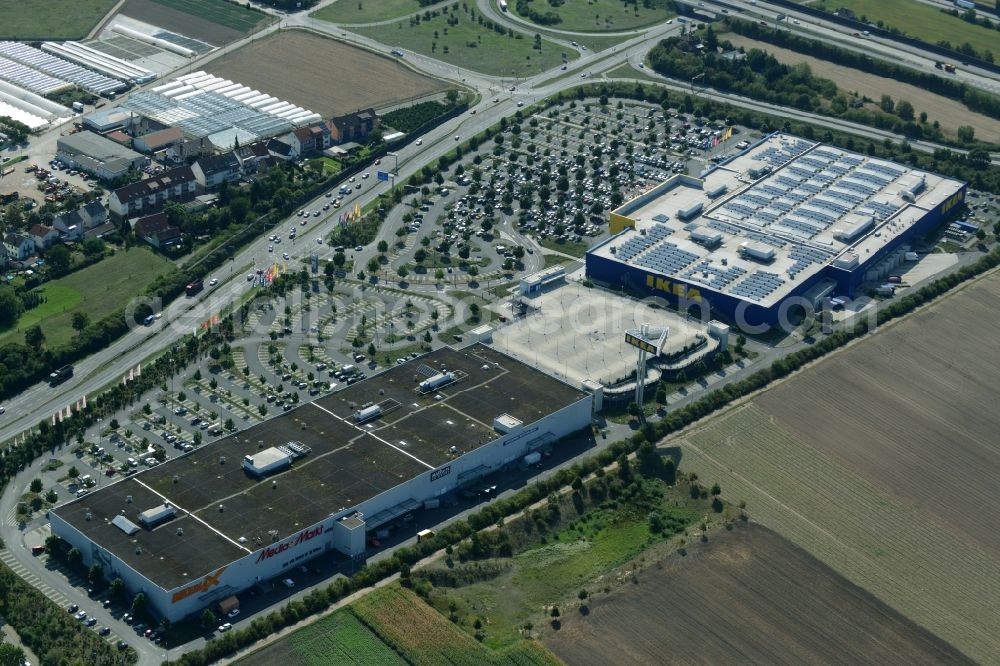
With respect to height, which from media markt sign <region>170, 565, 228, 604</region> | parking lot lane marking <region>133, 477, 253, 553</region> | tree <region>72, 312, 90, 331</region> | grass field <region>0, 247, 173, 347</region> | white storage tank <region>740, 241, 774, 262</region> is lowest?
grass field <region>0, 247, 173, 347</region>

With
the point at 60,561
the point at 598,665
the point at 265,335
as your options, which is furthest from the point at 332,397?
the point at 598,665

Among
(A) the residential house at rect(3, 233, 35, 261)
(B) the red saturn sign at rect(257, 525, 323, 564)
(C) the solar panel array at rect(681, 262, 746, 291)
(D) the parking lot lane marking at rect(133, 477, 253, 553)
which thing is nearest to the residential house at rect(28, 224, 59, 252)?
(A) the residential house at rect(3, 233, 35, 261)

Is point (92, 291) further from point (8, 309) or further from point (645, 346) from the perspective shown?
point (645, 346)

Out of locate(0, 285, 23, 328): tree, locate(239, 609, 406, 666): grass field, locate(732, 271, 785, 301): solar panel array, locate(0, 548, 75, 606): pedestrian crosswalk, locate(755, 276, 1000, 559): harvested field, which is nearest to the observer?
locate(239, 609, 406, 666): grass field

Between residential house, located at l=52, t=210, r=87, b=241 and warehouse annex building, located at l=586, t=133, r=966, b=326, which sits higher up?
warehouse annex building, located at l=586, t=133, r=966, b=326

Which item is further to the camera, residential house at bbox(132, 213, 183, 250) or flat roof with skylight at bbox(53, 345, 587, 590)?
residential house at bbox(132, 213, 183, 250)

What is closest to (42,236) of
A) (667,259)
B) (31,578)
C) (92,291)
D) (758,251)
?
(92,291)

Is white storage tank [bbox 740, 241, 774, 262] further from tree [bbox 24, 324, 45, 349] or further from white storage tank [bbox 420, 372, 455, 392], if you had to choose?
tree [bbox 24, 324, 45, 349]
